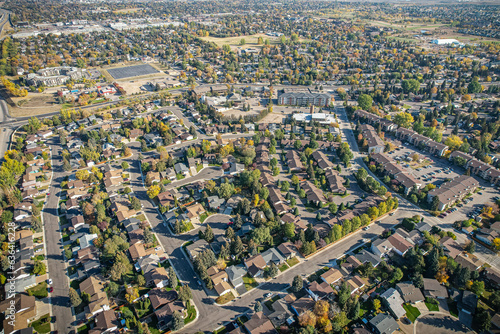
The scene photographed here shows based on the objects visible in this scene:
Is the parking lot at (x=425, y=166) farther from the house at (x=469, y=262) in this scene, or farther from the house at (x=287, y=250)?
the house at (x=287, y=250)

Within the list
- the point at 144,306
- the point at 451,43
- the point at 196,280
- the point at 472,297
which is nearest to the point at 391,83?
the point at 451,43

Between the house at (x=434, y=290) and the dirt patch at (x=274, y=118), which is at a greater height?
the dirt patch at (x=274, y=118)

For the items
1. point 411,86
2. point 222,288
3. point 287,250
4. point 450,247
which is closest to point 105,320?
point 222,288

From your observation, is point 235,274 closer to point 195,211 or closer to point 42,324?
point 195,211

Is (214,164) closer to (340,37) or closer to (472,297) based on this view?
(472,297)

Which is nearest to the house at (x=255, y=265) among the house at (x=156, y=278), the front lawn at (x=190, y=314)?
the front lawn at (x=190, y=314)
